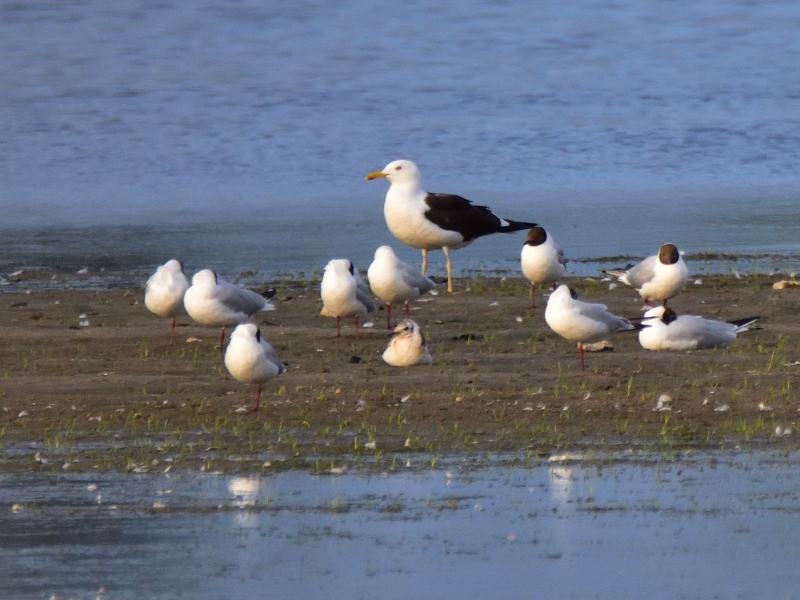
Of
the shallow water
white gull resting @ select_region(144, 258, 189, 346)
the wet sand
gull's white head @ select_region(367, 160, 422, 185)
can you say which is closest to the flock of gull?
white gull resting @ select_region(144, 258, 189, 346)

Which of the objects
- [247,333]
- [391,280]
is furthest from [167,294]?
[247,333]

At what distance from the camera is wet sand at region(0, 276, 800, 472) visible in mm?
8016

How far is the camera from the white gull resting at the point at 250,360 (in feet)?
29.9

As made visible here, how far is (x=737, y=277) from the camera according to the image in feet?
48.9

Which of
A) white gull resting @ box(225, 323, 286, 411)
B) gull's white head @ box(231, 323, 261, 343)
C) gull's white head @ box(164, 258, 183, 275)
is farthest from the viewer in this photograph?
gull's white head @ box(164, 258, 183, 275)

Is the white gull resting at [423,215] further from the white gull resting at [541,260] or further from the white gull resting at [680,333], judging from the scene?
the white gull resting at [680,333]

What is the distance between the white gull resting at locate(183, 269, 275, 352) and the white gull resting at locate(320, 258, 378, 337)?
629 millimetres

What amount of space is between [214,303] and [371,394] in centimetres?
223

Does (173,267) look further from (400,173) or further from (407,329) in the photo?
(400,173)

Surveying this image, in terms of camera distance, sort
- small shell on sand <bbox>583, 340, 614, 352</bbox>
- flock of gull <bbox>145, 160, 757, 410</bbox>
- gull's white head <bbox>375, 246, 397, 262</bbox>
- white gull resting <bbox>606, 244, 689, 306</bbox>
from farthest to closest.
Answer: white gull resting <bbox>606, 244, 689, 306</bbox>, gull's white head <bbox>375, 246, 397, 262</bbox>, small shell on sand <bbox>583, 340, 614, 352</bbox>, flock of gull <bbox>145, 160, 757, 410</bbox>

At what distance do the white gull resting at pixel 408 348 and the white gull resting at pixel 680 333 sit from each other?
1.65 m

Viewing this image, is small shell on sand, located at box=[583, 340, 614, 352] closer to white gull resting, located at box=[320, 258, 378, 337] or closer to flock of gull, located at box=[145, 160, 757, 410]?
flock of gull, located at box=[145, 160, 757, 410]

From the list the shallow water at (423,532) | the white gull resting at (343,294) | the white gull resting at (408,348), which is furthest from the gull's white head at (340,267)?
the shallow water at (423,532)

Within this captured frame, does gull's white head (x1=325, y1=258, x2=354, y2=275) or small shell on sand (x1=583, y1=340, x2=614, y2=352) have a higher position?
gull's white head (x1=325, y1=258, x2=354, y2=275)
